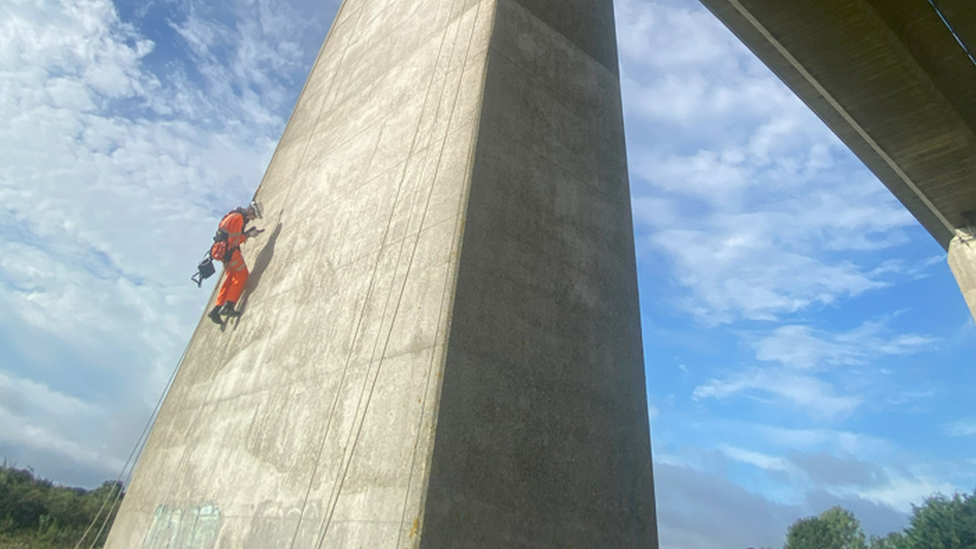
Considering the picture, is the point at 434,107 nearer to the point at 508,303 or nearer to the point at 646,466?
the point at 508,303

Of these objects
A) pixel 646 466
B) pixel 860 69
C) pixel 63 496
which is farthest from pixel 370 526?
pixel 63 496

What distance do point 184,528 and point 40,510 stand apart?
15.4 m

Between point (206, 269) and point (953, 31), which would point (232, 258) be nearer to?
point (206, 269)

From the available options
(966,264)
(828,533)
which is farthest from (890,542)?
(966,264)

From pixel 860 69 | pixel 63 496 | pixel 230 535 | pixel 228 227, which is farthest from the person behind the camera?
pixel 63 496

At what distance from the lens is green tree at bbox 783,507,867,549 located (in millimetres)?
54719

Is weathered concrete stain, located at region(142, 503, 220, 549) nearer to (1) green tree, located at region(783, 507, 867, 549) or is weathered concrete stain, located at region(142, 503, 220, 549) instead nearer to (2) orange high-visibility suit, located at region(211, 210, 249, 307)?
(2) orange high-visibility suit, located at region(211, 210, 249, 307)

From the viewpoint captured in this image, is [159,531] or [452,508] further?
[159,531]

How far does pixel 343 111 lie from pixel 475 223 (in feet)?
11.9

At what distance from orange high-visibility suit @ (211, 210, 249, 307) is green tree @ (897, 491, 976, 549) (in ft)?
135

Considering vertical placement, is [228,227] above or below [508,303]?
above

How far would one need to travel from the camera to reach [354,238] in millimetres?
4719

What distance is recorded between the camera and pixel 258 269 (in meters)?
6.63

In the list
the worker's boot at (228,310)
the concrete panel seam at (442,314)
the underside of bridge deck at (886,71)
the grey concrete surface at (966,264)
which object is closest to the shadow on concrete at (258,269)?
the worker's boot at (228,310)
